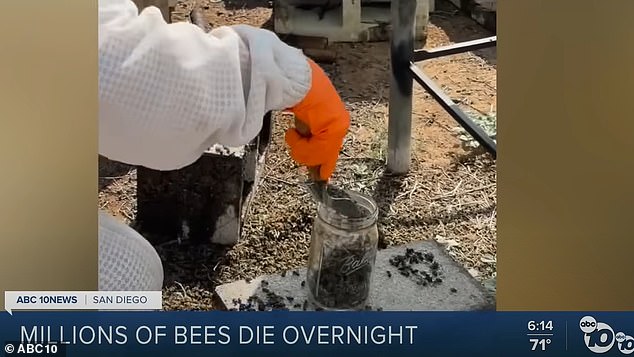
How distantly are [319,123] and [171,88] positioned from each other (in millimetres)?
247

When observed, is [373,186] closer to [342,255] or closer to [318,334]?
[342,255]

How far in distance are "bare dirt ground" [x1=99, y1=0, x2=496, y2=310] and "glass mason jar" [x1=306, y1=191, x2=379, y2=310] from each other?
7cm

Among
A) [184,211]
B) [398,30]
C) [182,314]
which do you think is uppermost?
[398,30]

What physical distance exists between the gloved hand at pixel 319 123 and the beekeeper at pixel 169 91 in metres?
0.03

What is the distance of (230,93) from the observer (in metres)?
1.03

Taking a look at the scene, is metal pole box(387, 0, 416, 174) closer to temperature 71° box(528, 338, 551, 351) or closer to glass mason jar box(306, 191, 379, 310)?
→ glass mason jar box(306, 191, 379, 310)

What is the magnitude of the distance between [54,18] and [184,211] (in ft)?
1.88

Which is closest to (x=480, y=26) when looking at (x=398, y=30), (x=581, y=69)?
(x=398, y=30)

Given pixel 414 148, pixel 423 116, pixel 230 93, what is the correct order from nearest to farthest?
pixel 230 93
pixel 414 148
pixel 423 116

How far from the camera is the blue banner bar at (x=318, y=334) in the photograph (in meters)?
1.06

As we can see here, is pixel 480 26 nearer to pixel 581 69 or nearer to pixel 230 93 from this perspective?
pixel 581 69

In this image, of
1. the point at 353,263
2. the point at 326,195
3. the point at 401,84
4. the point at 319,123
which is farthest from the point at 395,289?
the point at 401,84

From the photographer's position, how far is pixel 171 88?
1.00 m

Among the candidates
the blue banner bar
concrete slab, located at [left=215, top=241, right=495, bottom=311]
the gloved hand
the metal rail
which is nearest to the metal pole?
the metal rail
